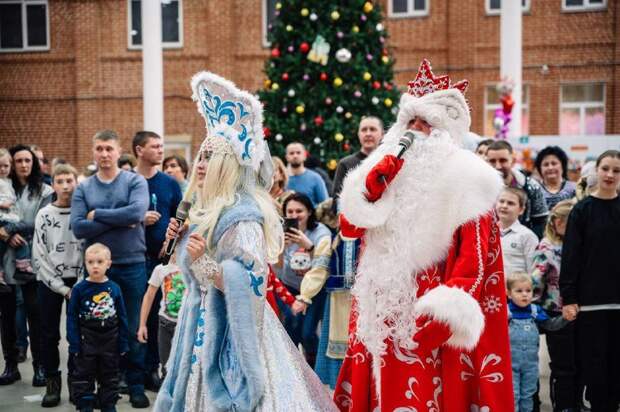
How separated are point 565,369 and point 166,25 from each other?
1587 cm

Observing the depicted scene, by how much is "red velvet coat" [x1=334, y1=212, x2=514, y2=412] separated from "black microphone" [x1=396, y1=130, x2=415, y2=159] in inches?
17.0

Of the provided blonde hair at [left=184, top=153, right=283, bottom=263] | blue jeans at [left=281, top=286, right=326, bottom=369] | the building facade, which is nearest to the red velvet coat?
blonde hair at [left=184, top=153, right=283, bottom=263]

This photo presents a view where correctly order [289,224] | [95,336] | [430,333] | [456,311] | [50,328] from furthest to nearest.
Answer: [50,328], [289,224], [95,336], [430,333], [456,311]

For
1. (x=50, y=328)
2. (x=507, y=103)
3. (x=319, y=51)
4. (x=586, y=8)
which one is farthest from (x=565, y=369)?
(x=586, y=8)

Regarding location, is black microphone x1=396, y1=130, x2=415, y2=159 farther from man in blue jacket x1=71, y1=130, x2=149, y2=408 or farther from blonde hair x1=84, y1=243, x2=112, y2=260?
man in blue jacket x1=71, y1=130, x2=149, y2=408

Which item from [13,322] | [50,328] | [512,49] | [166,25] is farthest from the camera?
[166,25]

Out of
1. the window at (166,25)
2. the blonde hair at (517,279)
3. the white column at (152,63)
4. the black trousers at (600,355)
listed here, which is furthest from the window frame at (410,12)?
the black trousers at (600,355)

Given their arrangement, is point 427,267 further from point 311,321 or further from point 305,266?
point 311,321

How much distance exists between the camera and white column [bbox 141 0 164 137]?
12.9 meters

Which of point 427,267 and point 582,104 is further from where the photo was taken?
point 582,104

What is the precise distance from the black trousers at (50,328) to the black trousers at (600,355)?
3.74m

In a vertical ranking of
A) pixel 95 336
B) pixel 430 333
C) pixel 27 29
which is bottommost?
pixel 95 336

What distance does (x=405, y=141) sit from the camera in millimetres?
3764

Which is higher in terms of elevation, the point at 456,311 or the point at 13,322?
the point at 456,311
